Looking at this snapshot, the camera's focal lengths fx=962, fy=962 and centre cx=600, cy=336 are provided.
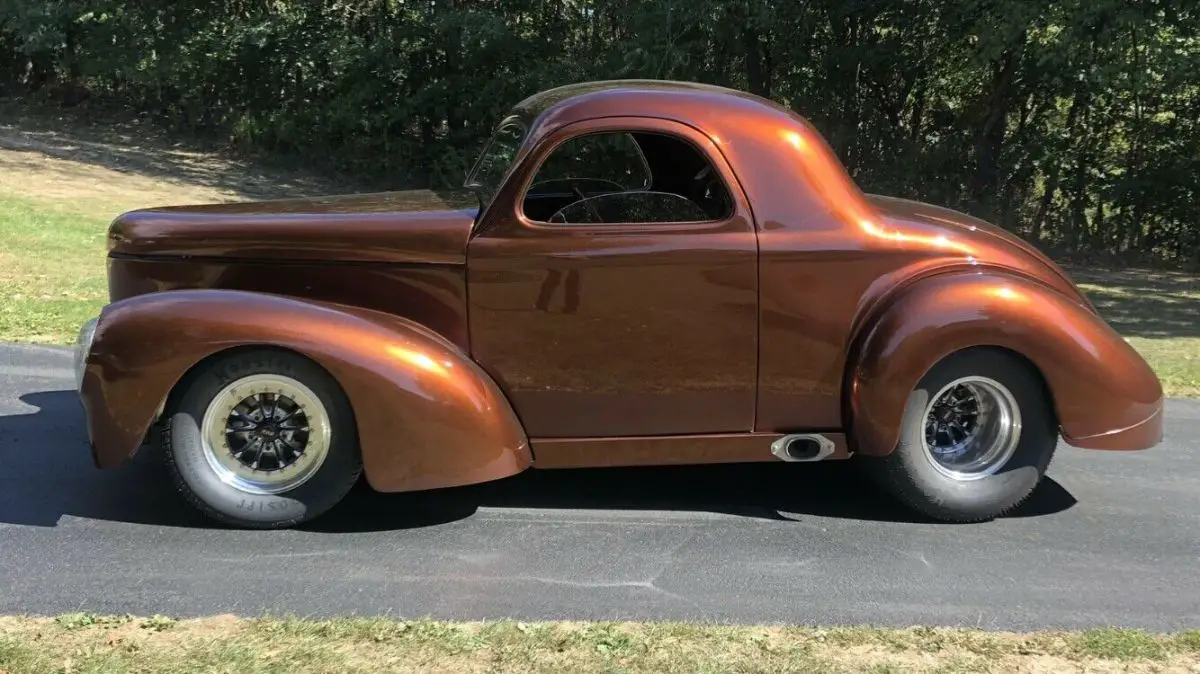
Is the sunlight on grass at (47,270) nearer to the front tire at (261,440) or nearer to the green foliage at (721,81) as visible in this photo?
the front tire at (261,440)

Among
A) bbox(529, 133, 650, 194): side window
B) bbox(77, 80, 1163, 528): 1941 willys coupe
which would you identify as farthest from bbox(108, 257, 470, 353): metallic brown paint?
bbox(529, 133, 650, 194): side window

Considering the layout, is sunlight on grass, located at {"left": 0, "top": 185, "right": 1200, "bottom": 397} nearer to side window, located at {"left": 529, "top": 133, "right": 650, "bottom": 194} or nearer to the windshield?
the windshield

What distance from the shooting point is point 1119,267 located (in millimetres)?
15172

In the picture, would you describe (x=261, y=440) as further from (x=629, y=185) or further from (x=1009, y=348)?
(x=1009, y=348)

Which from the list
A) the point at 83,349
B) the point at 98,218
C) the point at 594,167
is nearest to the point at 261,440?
the point at 83,349

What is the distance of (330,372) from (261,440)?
460mm

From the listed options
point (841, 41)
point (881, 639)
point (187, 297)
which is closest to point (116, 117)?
point (841, 41)

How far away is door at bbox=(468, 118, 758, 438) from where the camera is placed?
12.9ft

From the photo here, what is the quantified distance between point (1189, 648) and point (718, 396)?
6.17ft

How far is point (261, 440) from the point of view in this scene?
3947 mm

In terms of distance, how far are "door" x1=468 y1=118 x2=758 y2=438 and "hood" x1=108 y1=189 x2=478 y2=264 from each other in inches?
7.4

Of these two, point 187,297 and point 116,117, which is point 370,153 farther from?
point 187,297

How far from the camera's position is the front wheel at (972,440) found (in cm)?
415

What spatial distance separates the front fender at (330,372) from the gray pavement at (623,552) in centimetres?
35
